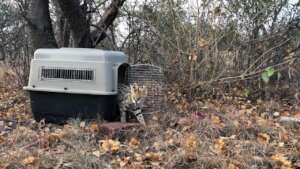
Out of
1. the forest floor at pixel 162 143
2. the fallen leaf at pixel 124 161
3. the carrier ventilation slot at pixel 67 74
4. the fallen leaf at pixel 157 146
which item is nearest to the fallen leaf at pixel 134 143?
the forest floor at pixel 162 143

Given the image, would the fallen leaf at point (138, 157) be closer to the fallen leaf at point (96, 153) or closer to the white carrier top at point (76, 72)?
the fallen leaf at point (96, 153)

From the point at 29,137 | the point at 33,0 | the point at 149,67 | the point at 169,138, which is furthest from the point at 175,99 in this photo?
the point at 33,0

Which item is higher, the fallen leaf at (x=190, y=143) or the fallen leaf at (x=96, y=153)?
the fallen leaf at (x=190, y=143)

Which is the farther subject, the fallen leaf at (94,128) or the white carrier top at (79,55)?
the white carrier top at (79,55)

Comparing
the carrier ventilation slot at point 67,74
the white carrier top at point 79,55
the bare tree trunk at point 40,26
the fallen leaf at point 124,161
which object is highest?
the bare tree trunk at point 40,26

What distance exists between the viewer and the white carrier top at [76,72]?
3.36 metres

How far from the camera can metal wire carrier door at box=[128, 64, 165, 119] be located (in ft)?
11.8

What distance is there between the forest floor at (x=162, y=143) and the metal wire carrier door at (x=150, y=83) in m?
0.13

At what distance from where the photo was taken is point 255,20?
197 inches

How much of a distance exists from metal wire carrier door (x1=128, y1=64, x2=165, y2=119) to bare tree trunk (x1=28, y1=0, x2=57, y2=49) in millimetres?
1990

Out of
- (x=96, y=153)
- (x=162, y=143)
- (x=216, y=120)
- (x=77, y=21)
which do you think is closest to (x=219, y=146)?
(x=162, y=143)

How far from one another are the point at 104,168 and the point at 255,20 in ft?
10.7

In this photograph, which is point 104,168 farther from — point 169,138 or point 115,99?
point 115,99

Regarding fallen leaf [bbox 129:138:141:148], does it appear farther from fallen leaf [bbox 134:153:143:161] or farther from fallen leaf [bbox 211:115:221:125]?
fallen leaf [bbox 211:115:221:125]
